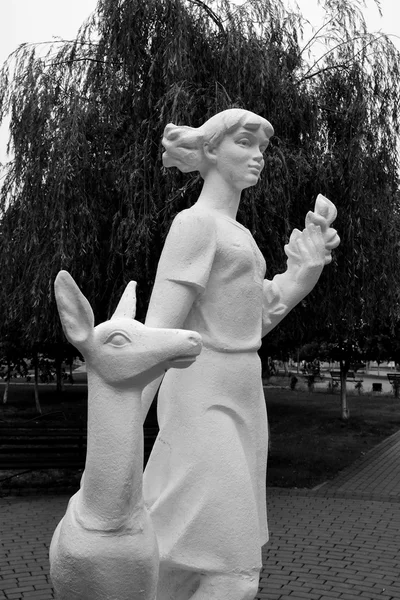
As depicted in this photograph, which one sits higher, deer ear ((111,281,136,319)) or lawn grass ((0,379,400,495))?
deer ear ((111,281,136,319))

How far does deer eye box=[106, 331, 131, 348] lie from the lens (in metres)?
2.17

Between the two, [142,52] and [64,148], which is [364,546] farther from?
[142,52]

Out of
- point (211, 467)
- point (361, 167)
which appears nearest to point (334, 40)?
point (361, 167)

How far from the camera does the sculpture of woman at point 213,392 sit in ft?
8.33

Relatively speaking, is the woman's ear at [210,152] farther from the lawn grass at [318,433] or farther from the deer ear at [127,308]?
the lawn grass at [318,433]

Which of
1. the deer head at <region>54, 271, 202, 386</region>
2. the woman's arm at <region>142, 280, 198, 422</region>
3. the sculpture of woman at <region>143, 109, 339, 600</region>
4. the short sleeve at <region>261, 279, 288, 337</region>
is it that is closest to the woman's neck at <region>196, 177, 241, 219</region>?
the sculpture of woman at <region>143, 109, 339, 600</region>

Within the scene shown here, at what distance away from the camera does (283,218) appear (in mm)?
8453

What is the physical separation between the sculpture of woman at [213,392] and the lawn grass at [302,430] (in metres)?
7.28

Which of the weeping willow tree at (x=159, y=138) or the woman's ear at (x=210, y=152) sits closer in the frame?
the woman's ear at (x=210, y=152)

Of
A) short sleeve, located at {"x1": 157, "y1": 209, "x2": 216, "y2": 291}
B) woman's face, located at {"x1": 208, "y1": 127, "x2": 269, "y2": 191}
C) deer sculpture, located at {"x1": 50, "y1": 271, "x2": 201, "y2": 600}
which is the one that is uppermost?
woman's face, located at {"x1": 208, "y1": 127, "x2": 269, "y2": 191}

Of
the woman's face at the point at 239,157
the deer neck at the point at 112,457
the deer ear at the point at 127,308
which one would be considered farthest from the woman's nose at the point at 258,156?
the deer neck at the point at 112,457

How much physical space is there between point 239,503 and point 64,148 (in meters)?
6.70

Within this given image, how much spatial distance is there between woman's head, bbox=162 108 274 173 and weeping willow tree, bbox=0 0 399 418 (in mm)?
4748

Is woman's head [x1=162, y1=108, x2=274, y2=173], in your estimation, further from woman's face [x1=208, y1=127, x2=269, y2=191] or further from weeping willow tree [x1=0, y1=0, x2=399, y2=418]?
weeping willow tree [x1=0, y1=0, x2=399, y2=418]
